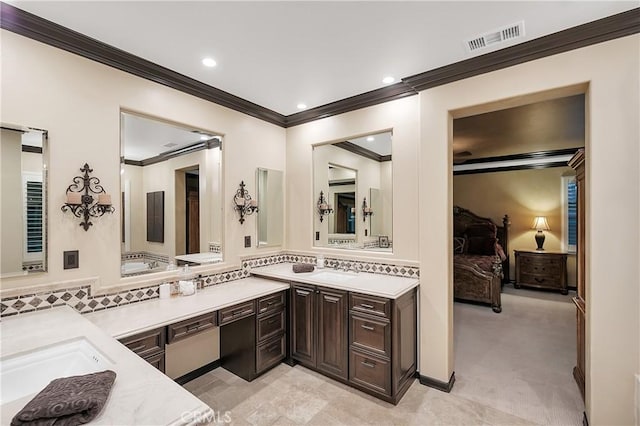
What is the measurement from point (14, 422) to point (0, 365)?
2.14 feet

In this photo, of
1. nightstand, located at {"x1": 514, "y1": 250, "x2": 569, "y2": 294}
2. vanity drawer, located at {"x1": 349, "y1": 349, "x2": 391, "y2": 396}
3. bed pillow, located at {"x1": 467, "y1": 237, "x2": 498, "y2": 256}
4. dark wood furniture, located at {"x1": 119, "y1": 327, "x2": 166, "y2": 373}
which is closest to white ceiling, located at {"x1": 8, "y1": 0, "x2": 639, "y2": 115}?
dark wood furniture, located at {"x1": 119, "y1": 327, "x2": 166, "y2": 373}

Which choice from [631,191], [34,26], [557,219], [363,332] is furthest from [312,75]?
[557,219]

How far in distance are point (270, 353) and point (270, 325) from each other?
0.28 metres

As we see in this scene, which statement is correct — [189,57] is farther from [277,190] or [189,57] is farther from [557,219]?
[557,219]

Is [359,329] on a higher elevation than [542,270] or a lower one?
higher

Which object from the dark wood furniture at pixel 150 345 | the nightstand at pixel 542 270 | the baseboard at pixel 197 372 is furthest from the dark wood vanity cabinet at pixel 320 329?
the nightstand at pixel 542 270

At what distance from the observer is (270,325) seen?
2.93 meters

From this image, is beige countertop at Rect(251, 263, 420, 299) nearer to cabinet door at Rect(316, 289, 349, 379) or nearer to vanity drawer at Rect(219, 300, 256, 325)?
cabinet door at Rect(316, 289, 349, 379)

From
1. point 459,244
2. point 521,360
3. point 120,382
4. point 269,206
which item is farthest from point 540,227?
point 120,382

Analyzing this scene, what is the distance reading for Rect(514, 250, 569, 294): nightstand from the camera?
5.91 meters

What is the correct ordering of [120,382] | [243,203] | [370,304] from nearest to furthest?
[120,382], [370,304], [243,203]

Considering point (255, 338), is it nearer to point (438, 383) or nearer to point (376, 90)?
point (438, 383)

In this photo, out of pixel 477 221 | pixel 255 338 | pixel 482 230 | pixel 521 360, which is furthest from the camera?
pixel 477 221

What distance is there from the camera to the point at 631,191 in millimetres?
1970
